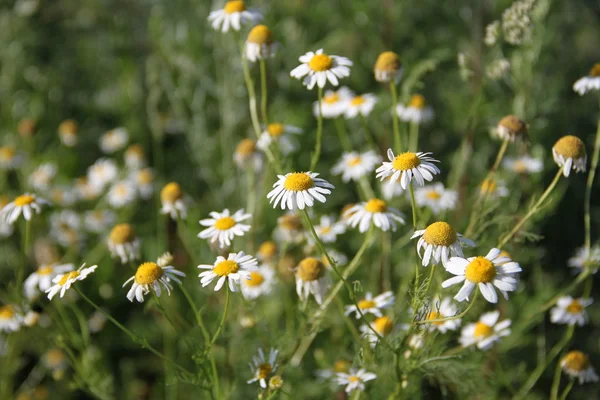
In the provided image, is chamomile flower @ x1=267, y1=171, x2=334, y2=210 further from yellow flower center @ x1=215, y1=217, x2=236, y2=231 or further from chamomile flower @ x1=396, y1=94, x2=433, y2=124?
chamomile flower @ x1=396, y1=94, x2=433, y2=124

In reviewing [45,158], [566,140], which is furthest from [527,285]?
[45,158]

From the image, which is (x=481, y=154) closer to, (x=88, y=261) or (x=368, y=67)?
(x=368, y=67)

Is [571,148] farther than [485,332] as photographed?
No

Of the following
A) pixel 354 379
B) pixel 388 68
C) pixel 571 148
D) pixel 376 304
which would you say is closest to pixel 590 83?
pixel 571 148

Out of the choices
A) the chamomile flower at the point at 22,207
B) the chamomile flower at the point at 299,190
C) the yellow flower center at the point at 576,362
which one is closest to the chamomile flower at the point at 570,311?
the yellow flower center at the point at 576,362

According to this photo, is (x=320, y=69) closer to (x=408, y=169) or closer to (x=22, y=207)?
(x=408, y=169)

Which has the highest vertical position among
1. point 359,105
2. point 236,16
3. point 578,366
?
point 236,16

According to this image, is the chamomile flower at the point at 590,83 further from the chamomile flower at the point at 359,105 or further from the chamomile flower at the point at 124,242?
the chamomile flower at the point at 124,242

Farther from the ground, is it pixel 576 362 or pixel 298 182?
pixel 298 182
